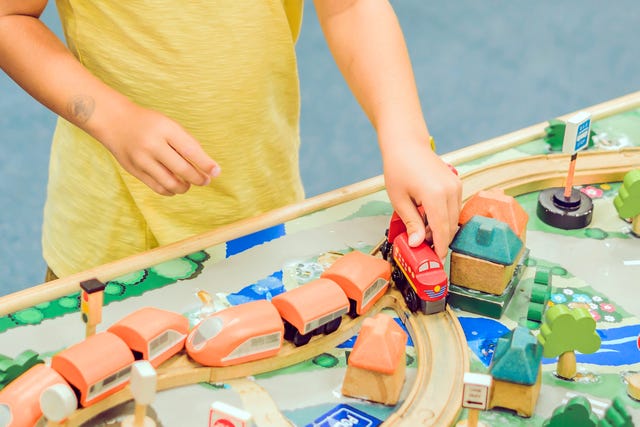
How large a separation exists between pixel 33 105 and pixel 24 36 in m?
1.35

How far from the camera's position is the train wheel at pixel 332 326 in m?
0.80

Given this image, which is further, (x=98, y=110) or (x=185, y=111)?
(x=185, y=111)

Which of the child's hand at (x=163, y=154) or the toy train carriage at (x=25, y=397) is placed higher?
the child's hand at (x=163, y=154)

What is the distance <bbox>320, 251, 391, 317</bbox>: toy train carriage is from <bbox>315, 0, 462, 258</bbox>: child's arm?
44 millimetres

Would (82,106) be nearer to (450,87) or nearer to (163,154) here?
(163,154)

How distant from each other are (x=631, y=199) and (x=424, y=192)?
0.23m

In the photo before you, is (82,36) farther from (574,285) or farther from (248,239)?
(574,285)

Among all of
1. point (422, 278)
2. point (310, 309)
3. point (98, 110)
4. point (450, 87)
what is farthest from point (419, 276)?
point (450, 87)

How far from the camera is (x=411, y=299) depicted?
838mm

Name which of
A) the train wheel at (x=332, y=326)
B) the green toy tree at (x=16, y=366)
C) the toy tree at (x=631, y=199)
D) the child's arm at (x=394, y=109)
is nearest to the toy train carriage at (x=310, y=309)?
the train wheel at (x=332, y=326)

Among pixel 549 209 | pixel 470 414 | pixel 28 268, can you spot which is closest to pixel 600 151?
pixel 549 209

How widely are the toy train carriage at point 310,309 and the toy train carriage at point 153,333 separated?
0.09m

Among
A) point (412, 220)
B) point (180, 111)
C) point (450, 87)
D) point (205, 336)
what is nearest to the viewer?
point (205, 336)

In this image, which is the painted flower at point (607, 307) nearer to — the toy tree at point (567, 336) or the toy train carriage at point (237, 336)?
the toy tree at point (567, 336)
